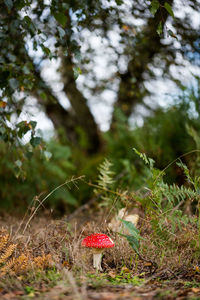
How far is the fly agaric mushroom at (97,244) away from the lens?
5.83 ft

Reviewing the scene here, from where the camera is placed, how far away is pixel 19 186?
15.0ft

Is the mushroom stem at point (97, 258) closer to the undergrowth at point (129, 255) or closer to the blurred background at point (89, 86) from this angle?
the undergrowth at point (129, 255)

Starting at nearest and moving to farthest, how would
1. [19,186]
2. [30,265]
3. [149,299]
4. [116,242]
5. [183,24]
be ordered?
[149,299]
[30,265]
[116,242]
[183,24]
[19,186]

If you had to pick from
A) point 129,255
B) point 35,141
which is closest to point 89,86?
point 35,141

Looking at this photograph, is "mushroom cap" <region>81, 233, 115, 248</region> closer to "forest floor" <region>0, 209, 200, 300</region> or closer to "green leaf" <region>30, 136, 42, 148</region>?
"forest floor" <region>0, 209, 200, 300</region>

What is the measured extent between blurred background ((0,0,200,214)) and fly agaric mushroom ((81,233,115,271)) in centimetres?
57

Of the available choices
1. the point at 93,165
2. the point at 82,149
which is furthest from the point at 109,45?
the point at 82,149

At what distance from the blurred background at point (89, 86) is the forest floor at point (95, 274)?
561 mm

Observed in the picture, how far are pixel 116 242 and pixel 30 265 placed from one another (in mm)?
619

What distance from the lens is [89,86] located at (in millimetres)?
6328

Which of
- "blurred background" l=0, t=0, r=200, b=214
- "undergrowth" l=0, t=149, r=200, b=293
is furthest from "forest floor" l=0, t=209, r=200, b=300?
"blurred background" l=0, t=0, r=200, b=214

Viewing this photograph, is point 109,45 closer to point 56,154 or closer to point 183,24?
point 183,24

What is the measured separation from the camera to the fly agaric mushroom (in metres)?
1.78

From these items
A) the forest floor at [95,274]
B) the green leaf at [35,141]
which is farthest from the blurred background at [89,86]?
the forest floor at [95,274]
